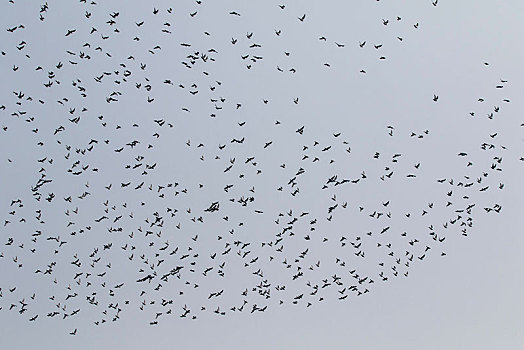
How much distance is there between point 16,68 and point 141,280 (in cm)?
1081

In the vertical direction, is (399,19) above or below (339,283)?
above

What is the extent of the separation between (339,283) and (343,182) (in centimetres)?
448

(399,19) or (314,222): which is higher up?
(399,19)

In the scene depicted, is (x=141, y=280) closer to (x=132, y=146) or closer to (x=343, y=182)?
(x=132, y=146)

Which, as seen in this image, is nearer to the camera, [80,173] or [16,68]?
[16,68]

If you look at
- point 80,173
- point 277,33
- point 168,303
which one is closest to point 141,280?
point 168,303

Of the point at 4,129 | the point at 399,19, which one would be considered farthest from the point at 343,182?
the point at 4,129

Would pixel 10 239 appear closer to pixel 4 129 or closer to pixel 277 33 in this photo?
pixel 4 129

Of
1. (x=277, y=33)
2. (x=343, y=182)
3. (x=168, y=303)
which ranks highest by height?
(x=277, y=33)

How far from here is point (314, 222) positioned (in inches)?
2019

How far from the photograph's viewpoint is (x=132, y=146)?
50.6 meters

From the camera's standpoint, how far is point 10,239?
50594mm

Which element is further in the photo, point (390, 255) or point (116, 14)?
point (390, 255)

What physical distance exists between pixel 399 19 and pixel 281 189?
9.23 m
